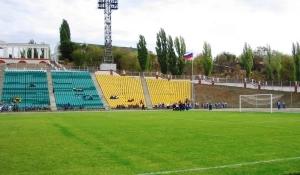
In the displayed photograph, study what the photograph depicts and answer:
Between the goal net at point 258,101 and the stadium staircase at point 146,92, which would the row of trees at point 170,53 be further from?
the goal net at point 258,101

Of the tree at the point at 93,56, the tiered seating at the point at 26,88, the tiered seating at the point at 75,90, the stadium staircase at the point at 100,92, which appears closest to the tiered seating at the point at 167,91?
the stadium staircase at the point at 100,92

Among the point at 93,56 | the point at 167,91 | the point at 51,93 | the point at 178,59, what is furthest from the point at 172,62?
the point at 51,93

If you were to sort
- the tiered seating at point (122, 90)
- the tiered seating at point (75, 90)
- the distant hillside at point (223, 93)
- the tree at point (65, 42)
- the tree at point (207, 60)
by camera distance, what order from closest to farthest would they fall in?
the tiered seating at point (75, 90) → the tiered seating at point (122, 90) → the distant hillside at point (223, 93) → the tree at point (207, 60) → the tree at point (65, 42)

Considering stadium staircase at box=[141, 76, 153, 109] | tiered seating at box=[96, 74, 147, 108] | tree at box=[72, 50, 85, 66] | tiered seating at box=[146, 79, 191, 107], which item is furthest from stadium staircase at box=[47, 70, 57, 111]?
tree at box=[72, 50, 85, 66]

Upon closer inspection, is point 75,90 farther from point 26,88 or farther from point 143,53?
point 143,53

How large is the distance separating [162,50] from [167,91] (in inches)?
617

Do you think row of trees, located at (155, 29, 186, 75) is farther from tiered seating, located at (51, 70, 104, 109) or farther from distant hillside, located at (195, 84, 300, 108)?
tiered seating, located at (51, 70, 104, 109)

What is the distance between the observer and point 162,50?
83.6 metres

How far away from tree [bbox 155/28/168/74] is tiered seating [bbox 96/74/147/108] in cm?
1082

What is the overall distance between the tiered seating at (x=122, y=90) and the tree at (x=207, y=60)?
17.6 metres

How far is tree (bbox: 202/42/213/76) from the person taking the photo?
269ft

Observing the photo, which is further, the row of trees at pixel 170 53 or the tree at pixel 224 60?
the tree at pixel 224 60

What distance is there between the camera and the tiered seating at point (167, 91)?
68438mm

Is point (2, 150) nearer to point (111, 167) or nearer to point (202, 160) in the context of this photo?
point (111, 167)
